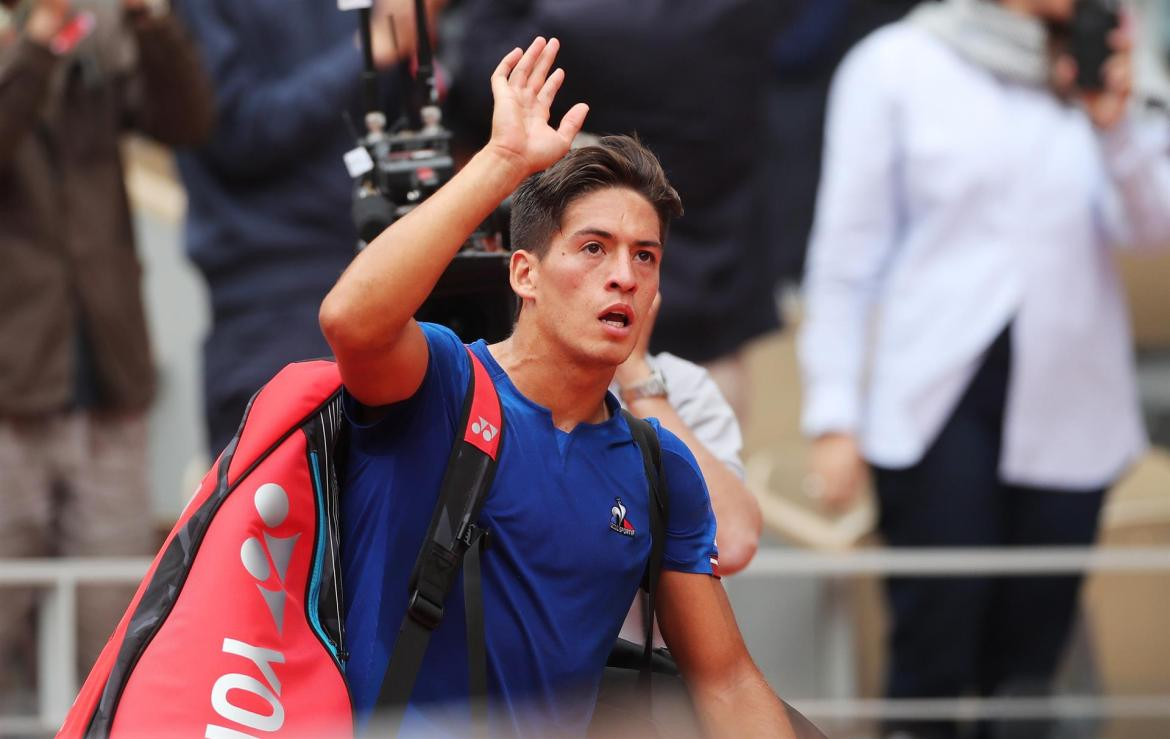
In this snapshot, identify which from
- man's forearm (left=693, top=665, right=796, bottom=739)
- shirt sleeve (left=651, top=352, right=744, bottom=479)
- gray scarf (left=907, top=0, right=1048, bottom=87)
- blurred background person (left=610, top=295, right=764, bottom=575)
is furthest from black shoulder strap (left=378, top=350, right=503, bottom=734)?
gray scarf (left=907, top=0, right=1048, bottom=87)

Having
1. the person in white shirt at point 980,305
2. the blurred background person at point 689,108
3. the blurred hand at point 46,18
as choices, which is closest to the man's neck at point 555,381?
the blurred background person at point 689,108

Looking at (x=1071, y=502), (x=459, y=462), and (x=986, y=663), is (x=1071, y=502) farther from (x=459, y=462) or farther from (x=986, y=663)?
(x=459, y=462)

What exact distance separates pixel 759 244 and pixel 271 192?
4.38 feet

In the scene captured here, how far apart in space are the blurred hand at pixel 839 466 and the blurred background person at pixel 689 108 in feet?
0.92

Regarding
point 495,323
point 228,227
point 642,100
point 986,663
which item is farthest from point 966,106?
point 495,323

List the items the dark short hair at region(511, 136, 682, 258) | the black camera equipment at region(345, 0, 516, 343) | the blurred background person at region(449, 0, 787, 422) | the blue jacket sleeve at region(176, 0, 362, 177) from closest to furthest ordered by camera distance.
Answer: the dark short hair at region(511, 136, 682, 258)
the black camera equipment at region(345, 0, 516, 343)
the blurred background person at region(449, 0, 787, 422)
the blue jacket sleeve at region(176, 0, 362, 177)

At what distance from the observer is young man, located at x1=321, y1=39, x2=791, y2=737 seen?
249 cm

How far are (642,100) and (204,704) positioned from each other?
2702 mm

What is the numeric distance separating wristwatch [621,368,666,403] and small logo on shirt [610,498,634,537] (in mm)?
525

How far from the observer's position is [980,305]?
4.87 m

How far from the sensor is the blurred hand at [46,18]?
16.2ft

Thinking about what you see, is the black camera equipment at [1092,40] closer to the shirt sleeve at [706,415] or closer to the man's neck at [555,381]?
the shirt sleeve at [706,415]

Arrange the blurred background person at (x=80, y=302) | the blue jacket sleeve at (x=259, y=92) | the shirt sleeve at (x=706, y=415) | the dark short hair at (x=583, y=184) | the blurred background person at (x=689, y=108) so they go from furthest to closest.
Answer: the blurred background person at (x=80, y=302), the blue jacket sleeve at (x=259, y=92), the blurred background person at (x=689, y=108), the shirt sleeve at (x=706, y=415), the dark short hair at (x=583, y=184)

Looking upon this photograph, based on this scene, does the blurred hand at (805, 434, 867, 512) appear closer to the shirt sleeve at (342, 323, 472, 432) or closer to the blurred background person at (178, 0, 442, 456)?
the blurred background person at (178, 0, 442, 456)
